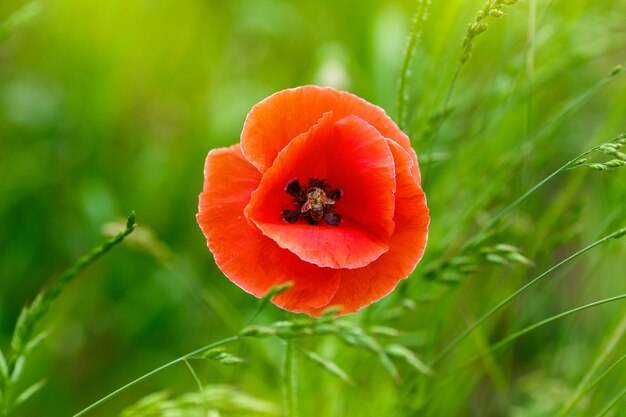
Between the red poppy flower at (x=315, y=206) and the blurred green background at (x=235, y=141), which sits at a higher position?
the red poppy flower at (x=315, y=206)

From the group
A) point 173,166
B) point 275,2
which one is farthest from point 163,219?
point 275,2

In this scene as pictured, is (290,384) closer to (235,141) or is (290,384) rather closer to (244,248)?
(244,248)

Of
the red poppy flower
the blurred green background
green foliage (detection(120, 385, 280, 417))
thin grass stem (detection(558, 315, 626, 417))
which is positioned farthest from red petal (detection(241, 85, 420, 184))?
thin grass stem (detection(558, 315, 626, 417))

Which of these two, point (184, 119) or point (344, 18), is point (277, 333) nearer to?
point (184, 119)

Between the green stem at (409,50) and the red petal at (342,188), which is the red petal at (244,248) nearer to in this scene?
the red petal at (342,188)

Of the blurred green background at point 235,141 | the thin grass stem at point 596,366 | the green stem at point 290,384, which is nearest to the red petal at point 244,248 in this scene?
the green stem at point 290,384

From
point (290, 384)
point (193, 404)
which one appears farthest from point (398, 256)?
point (193, 404)

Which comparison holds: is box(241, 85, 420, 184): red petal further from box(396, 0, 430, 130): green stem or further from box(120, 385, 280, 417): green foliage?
box(120, 385, 280, 417): green foliage
